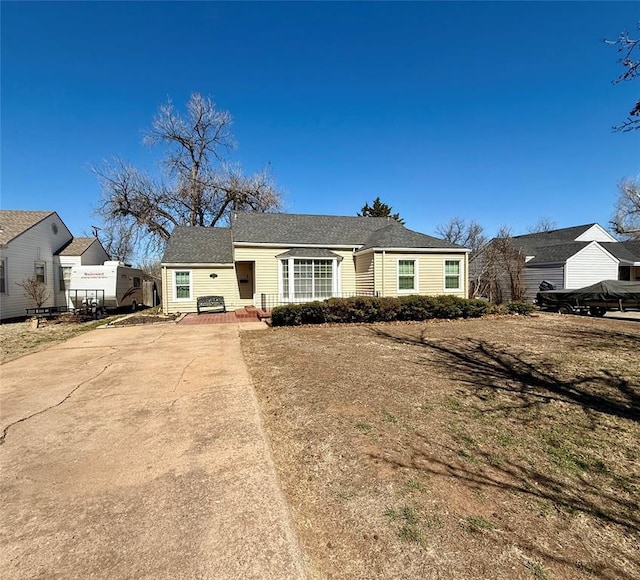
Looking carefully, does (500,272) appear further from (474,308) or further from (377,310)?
(377,310)

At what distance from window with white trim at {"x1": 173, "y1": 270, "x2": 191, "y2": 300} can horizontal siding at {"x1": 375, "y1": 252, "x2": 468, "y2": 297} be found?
9356 millimetres

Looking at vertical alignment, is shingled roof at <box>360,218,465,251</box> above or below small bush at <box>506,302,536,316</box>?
above

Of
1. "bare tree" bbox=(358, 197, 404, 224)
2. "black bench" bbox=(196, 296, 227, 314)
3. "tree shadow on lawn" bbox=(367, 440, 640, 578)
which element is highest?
"bare tree" bbox=(358, 197, 404, 224)

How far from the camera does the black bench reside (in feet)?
54.2

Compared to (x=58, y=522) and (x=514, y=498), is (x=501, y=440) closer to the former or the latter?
(x=514, y=498)

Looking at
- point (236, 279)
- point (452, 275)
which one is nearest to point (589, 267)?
point (452, 275)

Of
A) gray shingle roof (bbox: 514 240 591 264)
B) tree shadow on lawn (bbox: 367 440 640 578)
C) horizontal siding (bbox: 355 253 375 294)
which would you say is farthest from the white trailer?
gray shingle roof (bbox: 514 240 591 264)

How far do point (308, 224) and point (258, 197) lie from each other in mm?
12346

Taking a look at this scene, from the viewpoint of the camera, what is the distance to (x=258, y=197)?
29.5 metres

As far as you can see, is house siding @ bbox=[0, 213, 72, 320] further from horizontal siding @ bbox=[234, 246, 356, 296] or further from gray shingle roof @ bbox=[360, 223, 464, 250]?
gray shingle roof @ bbox=[360, 223, 464, 250]

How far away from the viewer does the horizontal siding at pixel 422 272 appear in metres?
15.6

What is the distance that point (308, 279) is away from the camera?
16328mm

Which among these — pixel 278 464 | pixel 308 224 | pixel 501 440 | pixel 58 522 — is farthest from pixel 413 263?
pixel 58 522

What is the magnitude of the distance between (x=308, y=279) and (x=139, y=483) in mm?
13745
